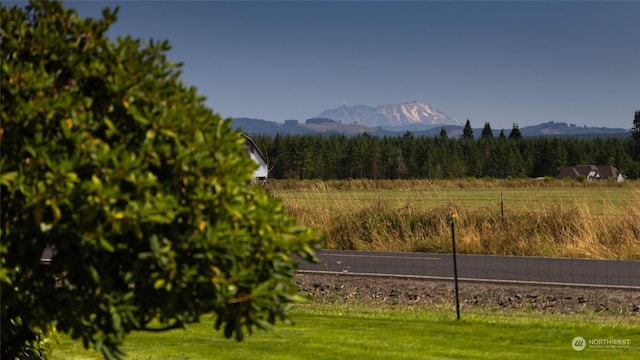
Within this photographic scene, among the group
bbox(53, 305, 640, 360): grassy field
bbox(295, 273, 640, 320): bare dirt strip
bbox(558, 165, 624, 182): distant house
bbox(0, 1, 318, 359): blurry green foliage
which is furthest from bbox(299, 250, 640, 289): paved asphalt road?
bbox(558, 165, 624, 182): distant house

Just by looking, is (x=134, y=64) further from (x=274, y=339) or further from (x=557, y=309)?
(x=557, y=309)

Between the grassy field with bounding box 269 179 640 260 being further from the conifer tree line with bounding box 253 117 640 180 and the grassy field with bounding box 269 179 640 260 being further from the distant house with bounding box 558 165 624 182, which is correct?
the distant house with bounding box 558 165 624 182

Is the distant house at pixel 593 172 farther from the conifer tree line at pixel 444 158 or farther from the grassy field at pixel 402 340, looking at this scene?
the grassy field at pixel 402 340

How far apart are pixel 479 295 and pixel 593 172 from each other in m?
152

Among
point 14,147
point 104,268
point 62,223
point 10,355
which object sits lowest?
point 10,355

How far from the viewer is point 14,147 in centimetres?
454

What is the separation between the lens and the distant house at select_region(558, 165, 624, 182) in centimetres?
15084

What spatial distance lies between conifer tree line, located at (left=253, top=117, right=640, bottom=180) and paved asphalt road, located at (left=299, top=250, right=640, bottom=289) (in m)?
134

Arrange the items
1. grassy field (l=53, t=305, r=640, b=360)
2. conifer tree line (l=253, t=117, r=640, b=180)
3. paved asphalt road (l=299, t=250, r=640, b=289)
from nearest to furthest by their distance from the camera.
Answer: grassy field (l=53, t=305, r=640, b=360)
paved asphalt road (l=299, t=250, r=640, b=289)
conifer tree line (l=253, t=117, r=640, b=180)

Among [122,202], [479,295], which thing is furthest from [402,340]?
[122,202]

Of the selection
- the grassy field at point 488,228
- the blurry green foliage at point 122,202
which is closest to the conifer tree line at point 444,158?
the grassy field at point 488,228

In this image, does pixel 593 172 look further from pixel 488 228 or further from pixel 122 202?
pixel 122 202

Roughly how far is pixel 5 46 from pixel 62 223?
1463 mm

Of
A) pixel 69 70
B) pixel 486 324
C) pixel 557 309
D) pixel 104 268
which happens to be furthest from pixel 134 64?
pixel 557 309
